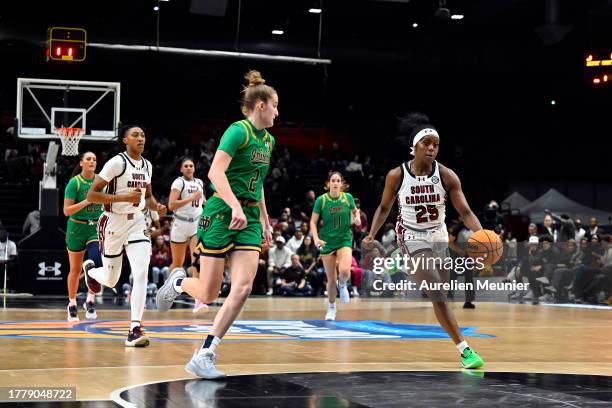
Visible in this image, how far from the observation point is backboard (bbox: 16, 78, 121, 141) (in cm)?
2094

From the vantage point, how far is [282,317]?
44.2 ft

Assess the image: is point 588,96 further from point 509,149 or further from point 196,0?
point 196,0

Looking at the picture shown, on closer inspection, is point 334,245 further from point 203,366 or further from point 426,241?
point 203,366

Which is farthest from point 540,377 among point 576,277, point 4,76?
point 4,76

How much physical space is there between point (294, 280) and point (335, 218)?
7192 mm

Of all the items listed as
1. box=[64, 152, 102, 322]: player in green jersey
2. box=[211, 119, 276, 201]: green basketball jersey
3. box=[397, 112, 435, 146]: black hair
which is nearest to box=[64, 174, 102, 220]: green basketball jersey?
box=[64, 152, 102, 322]: player in green jersey

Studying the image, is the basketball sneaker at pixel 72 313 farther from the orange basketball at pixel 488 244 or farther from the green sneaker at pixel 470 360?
the green sneaker at pixel 470 360

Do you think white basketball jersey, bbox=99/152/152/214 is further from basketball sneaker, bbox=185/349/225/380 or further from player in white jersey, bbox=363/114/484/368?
basketball sneaker, bbox=185/349/225/380

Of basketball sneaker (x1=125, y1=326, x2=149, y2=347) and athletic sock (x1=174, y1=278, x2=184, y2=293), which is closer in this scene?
athletic sock (x1=174, y1=278, x2=184, y2=293)

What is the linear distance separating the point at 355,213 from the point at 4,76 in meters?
22.0

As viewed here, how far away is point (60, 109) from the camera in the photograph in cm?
2153

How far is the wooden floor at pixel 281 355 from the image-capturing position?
6746mm

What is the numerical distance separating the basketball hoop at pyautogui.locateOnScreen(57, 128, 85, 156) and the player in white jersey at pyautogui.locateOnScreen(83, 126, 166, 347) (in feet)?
34.8

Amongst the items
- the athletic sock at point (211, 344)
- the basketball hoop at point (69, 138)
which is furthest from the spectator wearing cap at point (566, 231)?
the athletic sock at point (211, 344)
